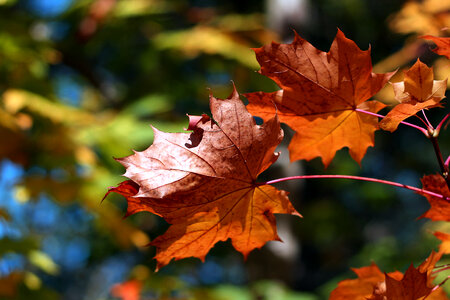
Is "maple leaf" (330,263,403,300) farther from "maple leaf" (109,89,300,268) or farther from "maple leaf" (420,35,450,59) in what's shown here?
"maple leaf" (420,35,450,59)

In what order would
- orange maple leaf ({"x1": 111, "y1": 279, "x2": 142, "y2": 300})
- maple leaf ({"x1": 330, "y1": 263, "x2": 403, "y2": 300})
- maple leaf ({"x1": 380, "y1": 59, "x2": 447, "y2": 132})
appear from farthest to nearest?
1. orange maple leaf ({"x1": 111, "y1": 279, "x2": 142, "y2": 300})
2. maple leaf ({"x1": 330, "y1": 263, "x2": 403, "y2": 300})
3. maple leaf ({"x1": 380, "y1": 59, "x2": 447, "y2": 132})

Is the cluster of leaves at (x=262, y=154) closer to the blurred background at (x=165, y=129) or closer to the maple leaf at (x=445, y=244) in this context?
the maple leaf at (x=445, y=244)

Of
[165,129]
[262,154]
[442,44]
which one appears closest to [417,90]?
[442,44]

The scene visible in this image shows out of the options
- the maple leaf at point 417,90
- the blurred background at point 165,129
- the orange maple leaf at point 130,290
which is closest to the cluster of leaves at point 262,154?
the maple leaf at point 417,90

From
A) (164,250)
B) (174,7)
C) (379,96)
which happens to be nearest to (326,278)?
(379,96)

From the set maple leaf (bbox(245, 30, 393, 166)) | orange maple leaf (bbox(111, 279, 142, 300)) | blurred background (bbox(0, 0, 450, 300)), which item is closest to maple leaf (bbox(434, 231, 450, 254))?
blurred background (bbox(0, 0, 450, 300))

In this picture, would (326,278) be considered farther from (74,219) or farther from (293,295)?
(74,219)

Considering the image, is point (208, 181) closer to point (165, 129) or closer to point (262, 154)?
point (262, 154)
